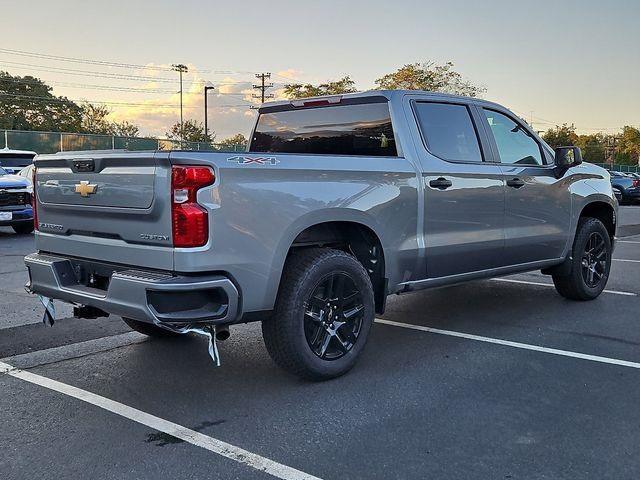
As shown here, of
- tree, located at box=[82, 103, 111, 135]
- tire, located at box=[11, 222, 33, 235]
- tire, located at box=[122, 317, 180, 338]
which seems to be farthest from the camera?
tree, located at box=[82, 103, 111, 135]

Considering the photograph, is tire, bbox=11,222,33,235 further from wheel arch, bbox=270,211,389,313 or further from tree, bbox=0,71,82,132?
tree, bbox=0,71,82,132

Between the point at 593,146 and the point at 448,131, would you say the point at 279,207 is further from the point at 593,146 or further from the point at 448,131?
the point at 593,146

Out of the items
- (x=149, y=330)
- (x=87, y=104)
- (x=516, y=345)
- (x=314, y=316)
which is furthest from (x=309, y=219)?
(x=87, y=104)

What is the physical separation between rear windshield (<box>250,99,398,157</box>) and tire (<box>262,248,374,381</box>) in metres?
1.17

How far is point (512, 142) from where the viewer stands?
19.6ft

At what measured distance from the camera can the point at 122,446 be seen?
336cm

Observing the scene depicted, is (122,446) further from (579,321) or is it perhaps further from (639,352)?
(579,321)

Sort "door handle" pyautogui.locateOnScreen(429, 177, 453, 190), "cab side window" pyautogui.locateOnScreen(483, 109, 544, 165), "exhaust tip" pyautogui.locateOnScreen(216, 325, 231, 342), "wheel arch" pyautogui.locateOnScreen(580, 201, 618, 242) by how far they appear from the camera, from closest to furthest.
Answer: "exhaust tip" pyautogui.locateOnScreen(216, 325, 231, 342), "door handle" pyautogui.locateOnScreen(429, 177, 453, 190), "cab side window" pyautogui.locateOnScreen(483, 109, 544, 165), "wheel arch" pyautogui.locateOnScreen(580, 201, 618, 242)

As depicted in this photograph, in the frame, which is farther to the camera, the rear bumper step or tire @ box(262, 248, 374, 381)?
tire @ box(262, 248, 374, 381)

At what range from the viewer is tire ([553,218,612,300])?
6.68m

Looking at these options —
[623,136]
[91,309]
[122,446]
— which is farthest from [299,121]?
[623,136]

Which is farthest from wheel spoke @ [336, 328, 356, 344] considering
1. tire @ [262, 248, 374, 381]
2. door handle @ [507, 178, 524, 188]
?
door handle @ [507, 178, 524, 188]

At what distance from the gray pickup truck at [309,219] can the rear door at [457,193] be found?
1 centimetres

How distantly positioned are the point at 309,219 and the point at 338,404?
1.18m
